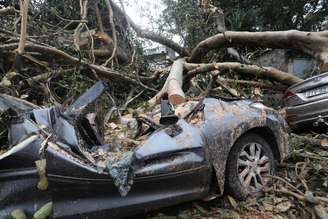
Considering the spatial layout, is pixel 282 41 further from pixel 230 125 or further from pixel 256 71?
pixel 230 125

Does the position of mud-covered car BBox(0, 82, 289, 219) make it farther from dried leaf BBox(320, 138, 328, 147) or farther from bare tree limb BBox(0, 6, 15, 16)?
bare tree limb BBox(0, 6, 15, 16)

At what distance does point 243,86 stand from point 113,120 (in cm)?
412

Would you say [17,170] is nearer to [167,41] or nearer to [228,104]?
[228,104]

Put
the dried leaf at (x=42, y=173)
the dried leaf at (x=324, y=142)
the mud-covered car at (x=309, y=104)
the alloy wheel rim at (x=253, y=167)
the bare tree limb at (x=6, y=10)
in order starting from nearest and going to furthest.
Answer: the dried leaf at (x=42, y=173), the alloy wheel rim at (x=253, y=167), the dried leaf at (x=324, y=142), the mud-covered car at (x=309, y=104), the bare tree limb at (x=6, y=10)

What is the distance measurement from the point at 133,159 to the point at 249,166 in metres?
1.44

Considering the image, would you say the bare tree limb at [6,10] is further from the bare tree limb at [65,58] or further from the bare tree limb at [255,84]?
the bare tree limb at [255,84]

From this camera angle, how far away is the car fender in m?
3.83

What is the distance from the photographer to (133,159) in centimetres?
327

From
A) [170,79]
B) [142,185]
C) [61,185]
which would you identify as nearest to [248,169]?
[142,185]

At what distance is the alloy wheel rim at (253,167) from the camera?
4.13 metres

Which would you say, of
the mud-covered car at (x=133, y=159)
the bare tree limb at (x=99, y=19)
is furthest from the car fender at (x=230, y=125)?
the bare tree limb at (x=99, y=19)

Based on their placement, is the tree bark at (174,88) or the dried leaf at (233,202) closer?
the dried leaf at (233,202)

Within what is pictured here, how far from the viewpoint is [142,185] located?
3322 mm

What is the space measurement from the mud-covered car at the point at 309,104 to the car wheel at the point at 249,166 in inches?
79.3
